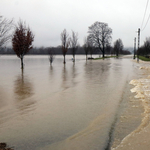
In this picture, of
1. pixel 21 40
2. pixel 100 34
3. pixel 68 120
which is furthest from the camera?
pixel 100 34

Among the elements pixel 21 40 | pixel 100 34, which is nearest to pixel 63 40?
pixel 21 40

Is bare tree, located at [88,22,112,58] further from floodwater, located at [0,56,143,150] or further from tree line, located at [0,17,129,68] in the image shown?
floodwater, located at [0,56,143,150]

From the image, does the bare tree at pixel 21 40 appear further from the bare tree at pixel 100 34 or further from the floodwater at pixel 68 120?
the bare tree at pixel 100 34

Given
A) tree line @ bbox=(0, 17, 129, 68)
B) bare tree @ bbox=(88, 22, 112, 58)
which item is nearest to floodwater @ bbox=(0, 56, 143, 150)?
tree line @ bbox=(0, 17, 129, 68)

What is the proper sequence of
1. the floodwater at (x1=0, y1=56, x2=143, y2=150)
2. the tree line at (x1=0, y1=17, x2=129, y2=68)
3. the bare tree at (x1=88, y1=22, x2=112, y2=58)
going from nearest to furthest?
the floodwater at (x1=0, y1=56, x2=143, y2=150), the tree line at (x1=0, y1=17, x2=129, y2=68), the bare tree at (x1=88, y1=22, x2=112, y2=58)

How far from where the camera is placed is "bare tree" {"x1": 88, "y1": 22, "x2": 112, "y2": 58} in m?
56.7

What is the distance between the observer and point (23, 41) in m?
22.0

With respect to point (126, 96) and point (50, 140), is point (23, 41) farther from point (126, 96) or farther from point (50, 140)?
point (50, 140)

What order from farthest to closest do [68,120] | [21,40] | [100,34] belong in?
[100,34] → [21,40] → [68,120]

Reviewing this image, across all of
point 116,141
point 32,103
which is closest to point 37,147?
point 116,141

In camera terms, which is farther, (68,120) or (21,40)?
(21,40)

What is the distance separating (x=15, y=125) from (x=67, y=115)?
1532mm

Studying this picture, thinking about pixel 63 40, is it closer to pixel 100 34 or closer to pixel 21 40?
pixel 21 40

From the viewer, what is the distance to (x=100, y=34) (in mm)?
57125
